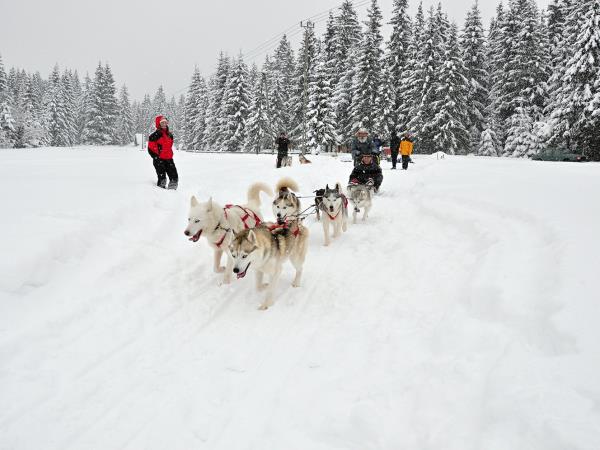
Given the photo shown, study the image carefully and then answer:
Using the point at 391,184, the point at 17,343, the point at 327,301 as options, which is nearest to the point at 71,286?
the point at 17,343

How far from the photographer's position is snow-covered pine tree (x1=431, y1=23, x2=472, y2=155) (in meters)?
30.2

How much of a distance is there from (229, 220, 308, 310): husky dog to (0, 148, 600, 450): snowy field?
32cm

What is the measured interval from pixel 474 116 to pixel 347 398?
121 ft

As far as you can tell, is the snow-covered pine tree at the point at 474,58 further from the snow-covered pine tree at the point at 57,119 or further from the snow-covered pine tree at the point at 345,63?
the snow-covered pine tree at the point at 57,119

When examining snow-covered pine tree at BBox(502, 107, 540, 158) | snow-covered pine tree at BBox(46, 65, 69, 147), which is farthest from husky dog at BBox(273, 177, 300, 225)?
snow-covered pine tree at BBox(46, 65, 69, 147)

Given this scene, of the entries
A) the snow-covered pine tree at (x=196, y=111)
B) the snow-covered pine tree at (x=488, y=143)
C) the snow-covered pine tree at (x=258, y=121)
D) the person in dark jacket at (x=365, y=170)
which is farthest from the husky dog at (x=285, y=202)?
the snow-covered pine tree at (x=196, y=111)

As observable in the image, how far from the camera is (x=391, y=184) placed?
44.3ft

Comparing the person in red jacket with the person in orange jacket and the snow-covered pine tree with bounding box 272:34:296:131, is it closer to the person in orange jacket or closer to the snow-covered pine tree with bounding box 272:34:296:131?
the person in orange jacket

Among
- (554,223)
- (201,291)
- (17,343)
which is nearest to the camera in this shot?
(17,343)

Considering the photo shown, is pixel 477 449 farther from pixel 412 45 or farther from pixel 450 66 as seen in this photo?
pixel 412 45

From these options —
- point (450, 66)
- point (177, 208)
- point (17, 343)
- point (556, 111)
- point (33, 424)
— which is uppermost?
point (450, 66)

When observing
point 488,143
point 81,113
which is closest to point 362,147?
point 488,143

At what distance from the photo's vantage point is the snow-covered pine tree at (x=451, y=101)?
30234mm

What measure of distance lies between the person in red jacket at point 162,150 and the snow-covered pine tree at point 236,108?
32767 millimetres
